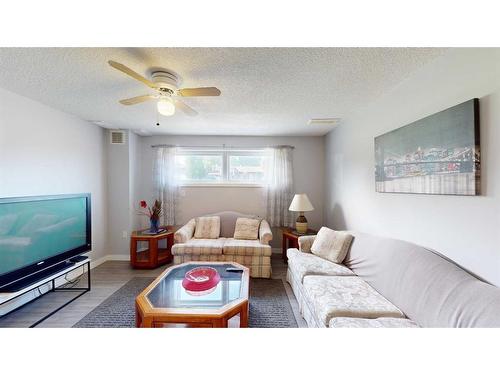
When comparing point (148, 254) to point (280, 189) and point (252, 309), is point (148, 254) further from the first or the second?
point (280, 189)

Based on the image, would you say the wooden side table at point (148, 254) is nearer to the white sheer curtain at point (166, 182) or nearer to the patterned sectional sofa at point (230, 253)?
the patterned sectional sofa at point (230, 253)

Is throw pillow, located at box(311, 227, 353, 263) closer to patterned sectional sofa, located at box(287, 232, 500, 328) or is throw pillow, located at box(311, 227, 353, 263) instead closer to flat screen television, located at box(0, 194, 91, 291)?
patterned sectional sofa, located at box(287, 232, 500, 328)

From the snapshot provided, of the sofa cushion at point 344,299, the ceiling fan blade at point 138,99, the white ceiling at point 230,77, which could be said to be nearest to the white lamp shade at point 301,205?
the white ceiling at point 230,77

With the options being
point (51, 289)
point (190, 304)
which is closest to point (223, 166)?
point (190, 304)

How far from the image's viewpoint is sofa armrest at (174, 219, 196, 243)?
2.99 metres

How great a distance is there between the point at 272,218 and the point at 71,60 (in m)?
3.31

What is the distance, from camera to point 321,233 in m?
2.61

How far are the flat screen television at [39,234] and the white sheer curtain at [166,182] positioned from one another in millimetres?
1316

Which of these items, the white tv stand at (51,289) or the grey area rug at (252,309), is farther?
the grey area rug at (252,309)

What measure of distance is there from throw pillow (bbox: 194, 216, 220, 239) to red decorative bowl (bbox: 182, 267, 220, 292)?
1.47 m

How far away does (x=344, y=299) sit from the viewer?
1.56 meters

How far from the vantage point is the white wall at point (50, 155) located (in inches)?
81.9
